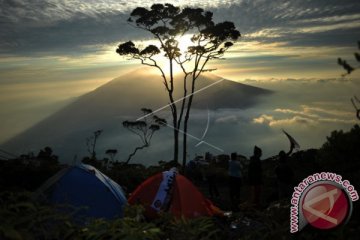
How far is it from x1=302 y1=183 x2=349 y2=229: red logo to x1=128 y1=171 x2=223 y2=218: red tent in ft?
27.1

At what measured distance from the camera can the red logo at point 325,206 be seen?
9.73ft

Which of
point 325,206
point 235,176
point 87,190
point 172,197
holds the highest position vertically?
point 325,206

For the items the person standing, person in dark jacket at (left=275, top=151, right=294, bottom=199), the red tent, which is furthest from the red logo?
the person standing

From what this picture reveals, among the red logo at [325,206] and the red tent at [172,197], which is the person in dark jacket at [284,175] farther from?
the red logo at [325,206]

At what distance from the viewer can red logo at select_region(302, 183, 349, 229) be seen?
9.73 feet

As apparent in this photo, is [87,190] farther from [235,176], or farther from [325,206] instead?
[325,206]

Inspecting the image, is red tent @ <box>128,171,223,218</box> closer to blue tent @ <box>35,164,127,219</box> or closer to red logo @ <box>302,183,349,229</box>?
blue tent @ <box>35,164,127,219</box>

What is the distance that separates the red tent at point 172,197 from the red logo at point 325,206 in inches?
325

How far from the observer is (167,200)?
37.3 ft

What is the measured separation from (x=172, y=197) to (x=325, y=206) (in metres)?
8.59

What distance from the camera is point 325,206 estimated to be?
2.98 meters

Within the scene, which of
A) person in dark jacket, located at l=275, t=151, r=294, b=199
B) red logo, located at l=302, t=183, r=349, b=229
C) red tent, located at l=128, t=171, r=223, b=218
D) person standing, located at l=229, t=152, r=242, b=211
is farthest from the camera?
person standing, located at l=229, t=152, r=242, b=211

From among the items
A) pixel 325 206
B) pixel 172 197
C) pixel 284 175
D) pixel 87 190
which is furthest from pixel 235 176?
pixel 325 206

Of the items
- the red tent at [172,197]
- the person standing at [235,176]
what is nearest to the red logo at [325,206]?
the red tent at [172,197]
